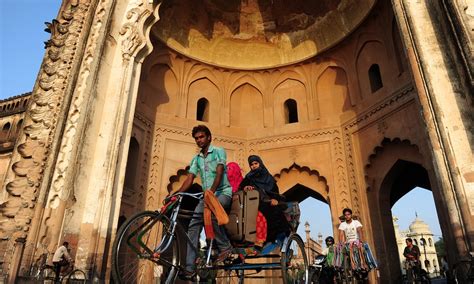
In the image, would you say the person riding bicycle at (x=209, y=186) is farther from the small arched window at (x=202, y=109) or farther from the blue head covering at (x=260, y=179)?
the small arched window at (x=202, y=109)

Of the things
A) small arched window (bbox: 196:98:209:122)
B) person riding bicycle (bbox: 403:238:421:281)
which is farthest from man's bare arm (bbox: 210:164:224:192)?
small arched window (bbox: 196:98:209:122)

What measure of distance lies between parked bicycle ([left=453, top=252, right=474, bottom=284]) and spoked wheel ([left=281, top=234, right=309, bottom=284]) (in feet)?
8.05

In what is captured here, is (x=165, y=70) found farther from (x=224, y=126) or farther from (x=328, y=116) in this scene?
(x=328, y=116)

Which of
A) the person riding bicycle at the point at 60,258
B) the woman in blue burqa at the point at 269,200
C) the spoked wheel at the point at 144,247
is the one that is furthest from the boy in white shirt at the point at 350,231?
the person riding bicycle at the point at 60,258

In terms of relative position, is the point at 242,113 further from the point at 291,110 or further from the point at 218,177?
the point at 218,177

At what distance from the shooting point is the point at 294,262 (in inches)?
162

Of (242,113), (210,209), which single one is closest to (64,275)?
(210,209)

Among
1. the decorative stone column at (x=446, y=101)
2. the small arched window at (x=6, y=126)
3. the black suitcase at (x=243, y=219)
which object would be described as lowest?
the black suitcase at (x=243, y=219)

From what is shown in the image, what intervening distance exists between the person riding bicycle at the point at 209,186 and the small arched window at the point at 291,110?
423 inches

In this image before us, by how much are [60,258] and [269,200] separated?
3.81 meters

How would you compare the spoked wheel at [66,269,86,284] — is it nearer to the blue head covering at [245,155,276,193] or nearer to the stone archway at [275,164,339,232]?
the blue head covering at [245,155,276,193]

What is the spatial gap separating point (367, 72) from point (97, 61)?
8887 millimetres

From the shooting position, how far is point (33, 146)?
6.82 meters

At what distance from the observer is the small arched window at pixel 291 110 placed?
1423cm
